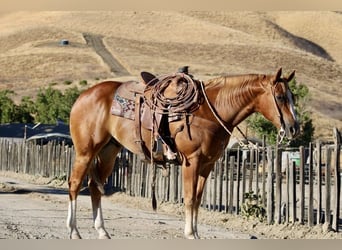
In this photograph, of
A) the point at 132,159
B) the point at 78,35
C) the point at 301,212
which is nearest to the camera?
the point at 301,212

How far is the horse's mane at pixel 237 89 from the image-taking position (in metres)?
7.30

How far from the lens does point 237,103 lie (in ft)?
24.1

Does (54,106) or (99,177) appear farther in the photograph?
(54,106)

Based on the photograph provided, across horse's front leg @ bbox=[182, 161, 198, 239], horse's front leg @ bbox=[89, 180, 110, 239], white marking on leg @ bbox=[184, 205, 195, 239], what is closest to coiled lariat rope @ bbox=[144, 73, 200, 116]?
horse's front leg @ bbox=[182, 161, 198, 239]

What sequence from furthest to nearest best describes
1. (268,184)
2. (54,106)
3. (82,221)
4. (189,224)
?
(54,106) → (268,184) → (82,221) → (189,224)

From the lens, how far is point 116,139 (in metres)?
8.15

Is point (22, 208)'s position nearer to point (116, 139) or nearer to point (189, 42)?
point (116, 139)

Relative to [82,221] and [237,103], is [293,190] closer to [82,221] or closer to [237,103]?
[82,221]

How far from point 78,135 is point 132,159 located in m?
10.5

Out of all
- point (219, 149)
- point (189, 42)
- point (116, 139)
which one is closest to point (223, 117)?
point (219, 149)

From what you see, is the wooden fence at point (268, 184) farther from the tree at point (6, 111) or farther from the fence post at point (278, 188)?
the tree at point (6, 111)

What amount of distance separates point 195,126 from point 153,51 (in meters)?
90.8

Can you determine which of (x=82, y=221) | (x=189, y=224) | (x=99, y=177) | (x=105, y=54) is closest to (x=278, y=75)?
(x=189, y=224)

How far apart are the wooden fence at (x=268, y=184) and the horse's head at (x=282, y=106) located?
1489mm
